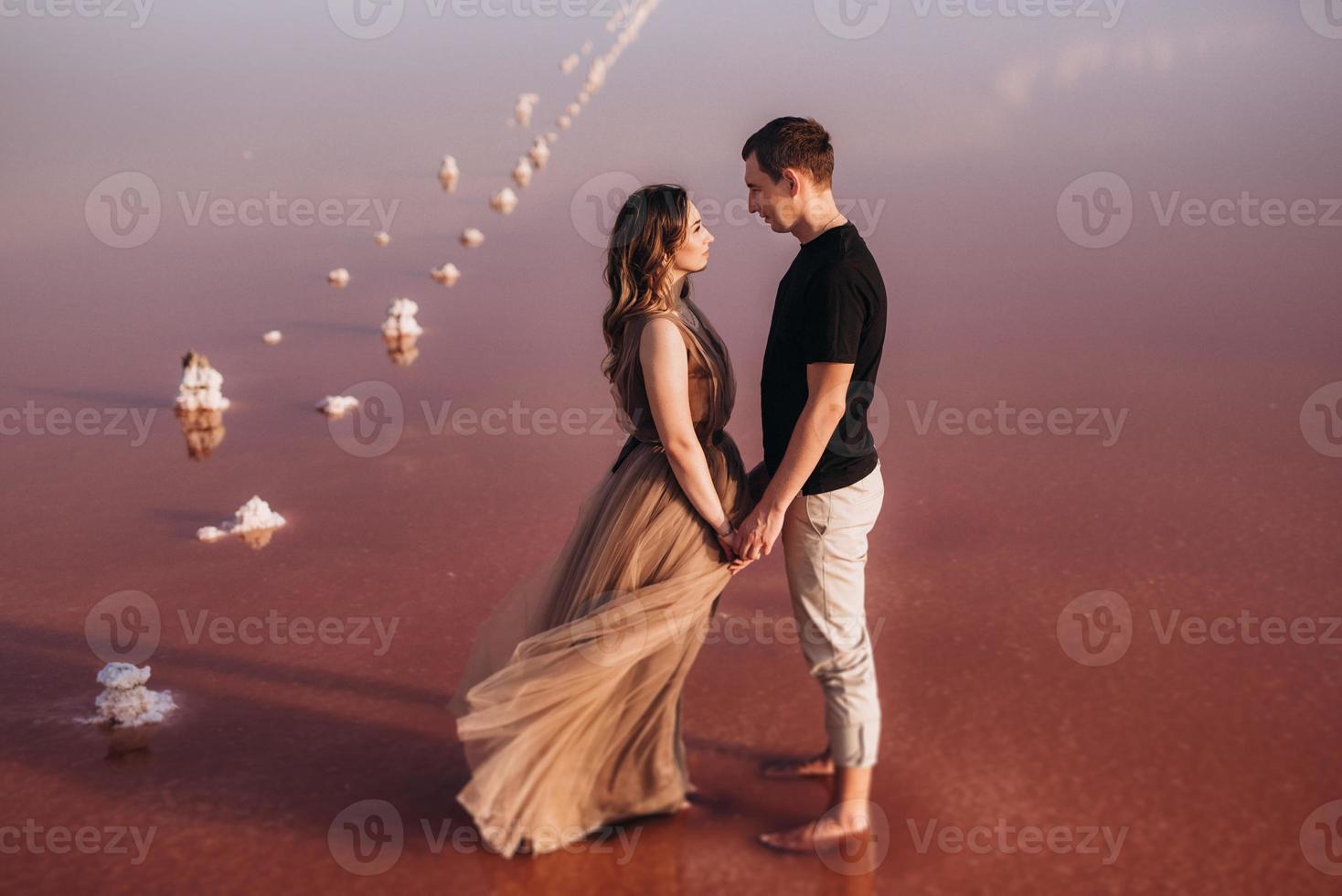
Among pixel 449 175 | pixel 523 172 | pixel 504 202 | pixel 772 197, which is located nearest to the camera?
pixel 772 197

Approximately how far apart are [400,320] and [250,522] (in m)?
3.27

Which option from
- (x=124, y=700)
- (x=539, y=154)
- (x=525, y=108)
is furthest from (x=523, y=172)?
(x=124, y=700)

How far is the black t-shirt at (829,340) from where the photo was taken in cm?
292

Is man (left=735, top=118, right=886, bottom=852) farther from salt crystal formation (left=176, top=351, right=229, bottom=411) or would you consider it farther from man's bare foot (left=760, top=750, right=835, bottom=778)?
salt crystal formation (left=176, top=351, right=229, bottom=411)

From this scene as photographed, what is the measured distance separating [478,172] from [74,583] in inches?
397

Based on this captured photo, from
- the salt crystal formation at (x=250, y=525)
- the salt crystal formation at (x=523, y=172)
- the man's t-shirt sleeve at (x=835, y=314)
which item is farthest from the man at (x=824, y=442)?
the salt crystal formation at (x=523, y=172)

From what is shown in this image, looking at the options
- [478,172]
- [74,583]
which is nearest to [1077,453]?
[74,583]

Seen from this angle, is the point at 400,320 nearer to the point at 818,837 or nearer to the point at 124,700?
the point at 124,700

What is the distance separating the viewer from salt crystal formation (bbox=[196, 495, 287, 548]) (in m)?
5.34

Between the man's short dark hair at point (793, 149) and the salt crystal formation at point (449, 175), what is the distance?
11.1 metres

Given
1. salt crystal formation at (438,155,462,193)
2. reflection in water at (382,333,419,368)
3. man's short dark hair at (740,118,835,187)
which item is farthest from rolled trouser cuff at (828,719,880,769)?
salt crystal formation at (438,155,462,193)

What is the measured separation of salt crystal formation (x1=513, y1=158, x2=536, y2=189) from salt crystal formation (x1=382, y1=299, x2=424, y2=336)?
5286mm

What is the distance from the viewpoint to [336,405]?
6988 mm

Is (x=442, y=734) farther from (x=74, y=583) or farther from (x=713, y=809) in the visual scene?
(x=74, y=583)
